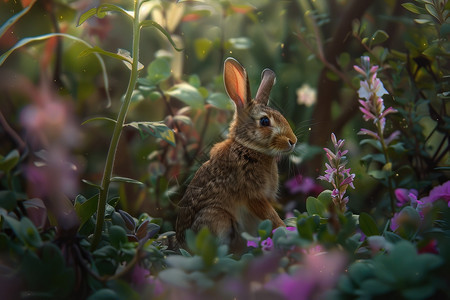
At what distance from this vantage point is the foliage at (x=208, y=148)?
49 cm

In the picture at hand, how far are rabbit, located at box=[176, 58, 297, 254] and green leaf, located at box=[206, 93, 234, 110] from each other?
22cm

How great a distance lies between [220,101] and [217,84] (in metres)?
0.12

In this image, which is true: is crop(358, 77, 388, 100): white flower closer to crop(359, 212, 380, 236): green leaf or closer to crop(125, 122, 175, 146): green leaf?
crop(359, 212, 380, 236): green leaf

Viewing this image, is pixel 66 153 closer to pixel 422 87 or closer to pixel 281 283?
pixel 281 283

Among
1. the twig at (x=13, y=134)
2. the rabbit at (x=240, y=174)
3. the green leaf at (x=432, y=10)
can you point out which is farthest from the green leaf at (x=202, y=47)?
the twig at (x=13, y=134)

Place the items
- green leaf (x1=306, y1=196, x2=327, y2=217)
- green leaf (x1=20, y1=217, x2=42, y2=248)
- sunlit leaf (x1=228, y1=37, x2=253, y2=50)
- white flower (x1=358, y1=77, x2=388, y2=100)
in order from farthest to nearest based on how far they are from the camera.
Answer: sunlit leaf (x1=228, y1=37, x2=253, y2=50) → white flower (x1=358, y1=77, x2=388, y2=100) → green leaf (x1=306, y1=196, x2=327, y2=217) → green leaf (x1=20, y1=217, x2=42, y2=248)

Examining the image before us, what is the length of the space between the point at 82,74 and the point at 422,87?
864 millimetres

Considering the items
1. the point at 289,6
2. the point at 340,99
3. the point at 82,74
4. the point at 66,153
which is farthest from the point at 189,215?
the point at 289,6

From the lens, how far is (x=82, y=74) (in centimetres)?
125

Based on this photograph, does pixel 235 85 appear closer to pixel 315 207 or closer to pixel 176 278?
pixel 315 207

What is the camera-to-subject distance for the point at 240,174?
0.95 m

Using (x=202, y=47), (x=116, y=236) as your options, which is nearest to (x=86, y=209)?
(x=116, y=236)

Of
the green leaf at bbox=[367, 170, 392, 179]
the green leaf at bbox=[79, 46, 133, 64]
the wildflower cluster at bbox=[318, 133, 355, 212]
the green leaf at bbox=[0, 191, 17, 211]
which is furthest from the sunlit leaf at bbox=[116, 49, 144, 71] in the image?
the green leaf at bbox=[367, 170, 392, 179]

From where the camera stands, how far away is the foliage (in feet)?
1.62
